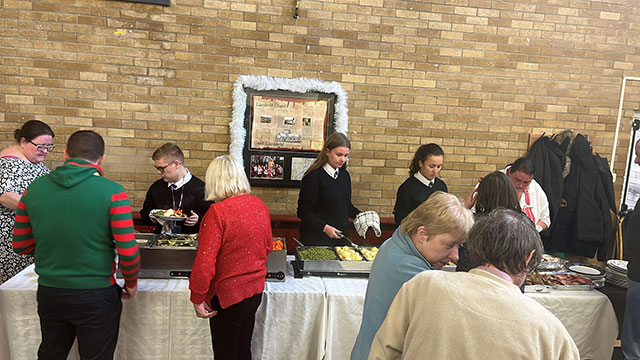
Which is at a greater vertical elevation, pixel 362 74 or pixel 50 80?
pixel 362 74

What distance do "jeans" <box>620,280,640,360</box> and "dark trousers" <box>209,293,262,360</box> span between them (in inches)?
93.7

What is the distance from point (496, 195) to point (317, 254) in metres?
1.22

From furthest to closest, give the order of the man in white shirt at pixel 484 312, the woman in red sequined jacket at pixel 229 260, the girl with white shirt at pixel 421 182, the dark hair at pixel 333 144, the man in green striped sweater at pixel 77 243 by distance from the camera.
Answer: the girl with white shirt at pixel 421 182 → the dark hair at pixel 333 144 → the woman in red sequined jacket at pixel 229 260 → the man in green striped sweater at pixel 77 243 → the man in white shirt at pixel 484 312

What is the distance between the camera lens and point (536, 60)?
4.62 metres

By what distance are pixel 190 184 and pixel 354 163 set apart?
72.1 inches

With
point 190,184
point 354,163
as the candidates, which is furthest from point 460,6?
point 190,184

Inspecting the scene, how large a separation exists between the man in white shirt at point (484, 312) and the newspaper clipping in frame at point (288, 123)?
10.2 feet

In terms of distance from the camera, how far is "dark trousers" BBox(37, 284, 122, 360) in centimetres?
217

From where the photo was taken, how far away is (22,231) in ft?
7.33

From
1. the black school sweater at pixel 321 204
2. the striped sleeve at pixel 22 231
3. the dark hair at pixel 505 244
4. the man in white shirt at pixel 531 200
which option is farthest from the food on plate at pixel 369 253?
the striped sleeve at pixel 22 231

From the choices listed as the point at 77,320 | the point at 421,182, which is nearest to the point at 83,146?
the point at 77,320

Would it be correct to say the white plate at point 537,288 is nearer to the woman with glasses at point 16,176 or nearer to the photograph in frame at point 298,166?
the photograph in frame at point 298,166

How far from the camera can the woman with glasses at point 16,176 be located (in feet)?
9.62

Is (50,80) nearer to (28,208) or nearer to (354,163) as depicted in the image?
(28,208)
